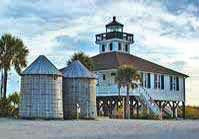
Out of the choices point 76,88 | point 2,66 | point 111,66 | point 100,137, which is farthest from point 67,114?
point 100,137

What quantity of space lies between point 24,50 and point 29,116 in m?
8.66

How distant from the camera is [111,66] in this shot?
52.0 meters

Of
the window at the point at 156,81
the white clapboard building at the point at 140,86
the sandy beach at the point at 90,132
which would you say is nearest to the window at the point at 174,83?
the white clapboard building at the point at 140,86

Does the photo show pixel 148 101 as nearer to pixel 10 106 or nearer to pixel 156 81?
pixel 156 81

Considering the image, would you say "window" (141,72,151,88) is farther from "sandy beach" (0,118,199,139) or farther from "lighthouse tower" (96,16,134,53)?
"sandy beach" (0,118,199,139)

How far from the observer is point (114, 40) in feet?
196

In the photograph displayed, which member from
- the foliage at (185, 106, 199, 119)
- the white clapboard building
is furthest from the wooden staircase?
the foliage at (185, 106, 199, 119)

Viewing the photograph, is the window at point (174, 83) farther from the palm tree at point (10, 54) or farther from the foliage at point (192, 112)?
the palm tree at point (10, 54)

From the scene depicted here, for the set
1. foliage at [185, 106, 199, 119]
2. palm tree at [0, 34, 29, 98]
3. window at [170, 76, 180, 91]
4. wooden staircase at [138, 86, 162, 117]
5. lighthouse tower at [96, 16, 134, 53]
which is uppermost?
lighthouse tower at [96, 16, 134, 53]

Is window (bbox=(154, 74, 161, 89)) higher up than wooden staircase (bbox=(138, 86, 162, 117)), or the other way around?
window (bbox=(154, 74, 161, 89))

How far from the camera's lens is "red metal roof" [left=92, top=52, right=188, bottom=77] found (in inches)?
2084

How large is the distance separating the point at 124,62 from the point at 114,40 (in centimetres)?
648

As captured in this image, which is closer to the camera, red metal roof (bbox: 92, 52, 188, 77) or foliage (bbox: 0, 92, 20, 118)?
foliage (bbox: 0, 92, 20, 118)

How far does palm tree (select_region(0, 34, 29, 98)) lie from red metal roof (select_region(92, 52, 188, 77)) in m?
11.2
